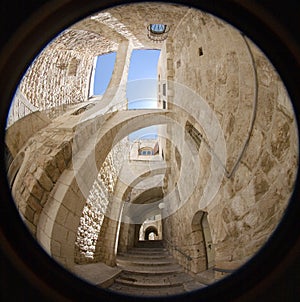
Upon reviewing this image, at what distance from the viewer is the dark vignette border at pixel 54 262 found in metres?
1.02

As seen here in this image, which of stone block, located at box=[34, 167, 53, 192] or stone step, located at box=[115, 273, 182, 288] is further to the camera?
stone step, located at box=[115, 273, 182, 288]

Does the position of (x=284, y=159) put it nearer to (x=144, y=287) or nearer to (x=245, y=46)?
(x=245, y=46)

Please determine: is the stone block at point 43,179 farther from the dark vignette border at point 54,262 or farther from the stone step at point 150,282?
the stone step at point 150,282

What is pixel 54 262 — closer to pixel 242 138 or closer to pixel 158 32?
pixel 242 138

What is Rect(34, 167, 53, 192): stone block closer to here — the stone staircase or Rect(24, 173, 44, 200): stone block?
Rect(24, 173, 44, 200): stone block

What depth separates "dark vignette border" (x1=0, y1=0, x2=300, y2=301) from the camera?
40.3 inches

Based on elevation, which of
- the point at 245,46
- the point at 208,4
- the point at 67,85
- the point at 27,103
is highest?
the point at 67,85

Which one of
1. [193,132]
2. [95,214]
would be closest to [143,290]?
[95,214]

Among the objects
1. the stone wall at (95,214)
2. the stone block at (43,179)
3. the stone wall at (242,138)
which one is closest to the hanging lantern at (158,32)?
the stone wall at (242,138)

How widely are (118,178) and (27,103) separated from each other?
189 inches

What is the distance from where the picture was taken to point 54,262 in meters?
1.09

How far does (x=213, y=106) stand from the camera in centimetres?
369

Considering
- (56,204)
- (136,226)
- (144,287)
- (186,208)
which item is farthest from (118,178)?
(136,226)

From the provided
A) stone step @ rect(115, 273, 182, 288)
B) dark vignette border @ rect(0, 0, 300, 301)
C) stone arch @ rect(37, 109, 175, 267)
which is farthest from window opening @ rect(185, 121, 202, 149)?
dark vignette border @ rect(0, 0, 300, 301)
